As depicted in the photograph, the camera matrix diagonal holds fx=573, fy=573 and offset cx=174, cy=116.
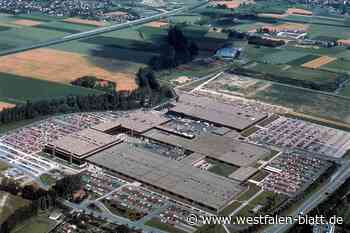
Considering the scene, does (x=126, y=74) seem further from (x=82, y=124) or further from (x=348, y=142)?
(x=348, y=142)

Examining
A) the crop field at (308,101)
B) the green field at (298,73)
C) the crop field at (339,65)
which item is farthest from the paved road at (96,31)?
the crop field at (339,65)

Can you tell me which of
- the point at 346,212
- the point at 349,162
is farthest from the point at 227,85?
the point at 346,212

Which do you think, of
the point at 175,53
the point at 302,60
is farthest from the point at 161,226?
the point at 302,60

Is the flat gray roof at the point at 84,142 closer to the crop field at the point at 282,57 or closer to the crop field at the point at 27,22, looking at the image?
the crop field at the point at 282,57

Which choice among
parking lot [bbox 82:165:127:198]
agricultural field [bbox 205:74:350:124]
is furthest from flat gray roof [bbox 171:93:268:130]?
parking lot [bbox 82:165:127:198]

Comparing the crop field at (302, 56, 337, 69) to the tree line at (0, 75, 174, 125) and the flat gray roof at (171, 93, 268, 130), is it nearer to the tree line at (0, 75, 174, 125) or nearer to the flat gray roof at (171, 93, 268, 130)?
the flat gray roof at (171, 93, 268, 130)
